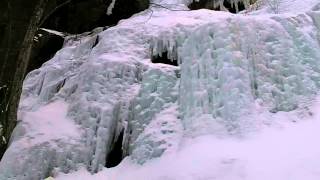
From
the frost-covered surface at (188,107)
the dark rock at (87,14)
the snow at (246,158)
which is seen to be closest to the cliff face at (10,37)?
the frost-covered surface at (188,107)

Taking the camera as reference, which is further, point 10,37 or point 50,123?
point 10,37

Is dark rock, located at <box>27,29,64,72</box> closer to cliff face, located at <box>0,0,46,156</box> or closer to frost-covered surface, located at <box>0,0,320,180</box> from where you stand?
cliff face, located at <box>0,0,46,156</box>

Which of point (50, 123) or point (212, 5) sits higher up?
point (212, 5)

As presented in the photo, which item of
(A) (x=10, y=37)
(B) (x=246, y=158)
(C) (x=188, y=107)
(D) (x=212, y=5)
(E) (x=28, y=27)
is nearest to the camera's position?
(B) (x=246, y=158)

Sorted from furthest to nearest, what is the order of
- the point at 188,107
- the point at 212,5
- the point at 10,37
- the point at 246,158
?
the point at 212,5, the point at 10,37, the point at 188,107, the point at 246,158

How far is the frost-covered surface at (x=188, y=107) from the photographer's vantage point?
19.3ft

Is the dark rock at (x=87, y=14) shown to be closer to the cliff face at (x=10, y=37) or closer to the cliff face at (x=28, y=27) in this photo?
the cliff face at (x=28, y=27)

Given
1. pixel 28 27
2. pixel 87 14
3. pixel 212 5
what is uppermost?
pixel 28 27

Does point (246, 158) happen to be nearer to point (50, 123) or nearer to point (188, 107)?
point (188, 107)

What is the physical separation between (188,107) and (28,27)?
2.18 meters

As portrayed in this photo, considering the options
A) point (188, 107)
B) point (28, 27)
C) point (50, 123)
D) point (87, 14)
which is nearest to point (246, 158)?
point (188, 107)

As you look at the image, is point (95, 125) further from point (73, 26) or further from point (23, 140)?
point (73, 26)

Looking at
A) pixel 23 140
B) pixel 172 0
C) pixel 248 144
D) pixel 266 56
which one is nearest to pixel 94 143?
pixel 23 140

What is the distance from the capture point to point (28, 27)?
6738 millimetres
